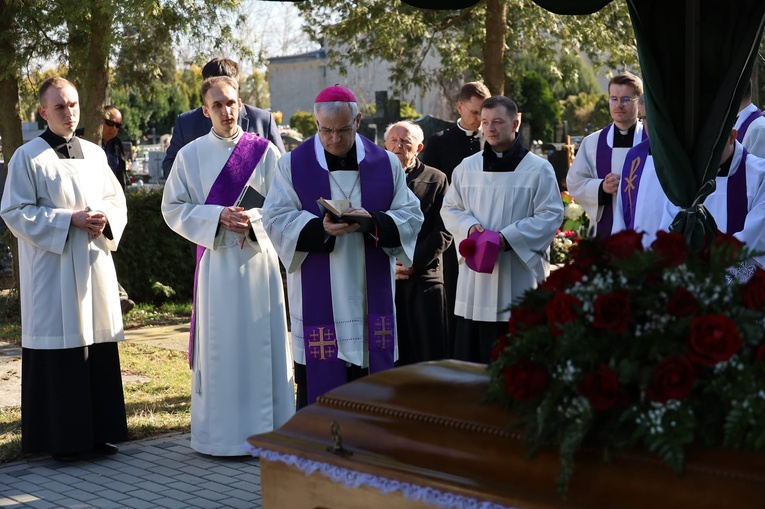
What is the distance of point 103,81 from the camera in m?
11.3

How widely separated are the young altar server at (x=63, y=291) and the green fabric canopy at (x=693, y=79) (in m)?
3.46

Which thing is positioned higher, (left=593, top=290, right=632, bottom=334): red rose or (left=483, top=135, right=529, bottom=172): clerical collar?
(left=483, top=135, right=529, bottom=172): clerical collar

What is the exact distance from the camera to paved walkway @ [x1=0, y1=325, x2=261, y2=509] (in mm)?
5484

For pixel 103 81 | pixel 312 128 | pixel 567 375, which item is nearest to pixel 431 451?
pixel 567 375

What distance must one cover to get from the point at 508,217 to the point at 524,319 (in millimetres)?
3697

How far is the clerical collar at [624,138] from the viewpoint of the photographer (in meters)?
7.70

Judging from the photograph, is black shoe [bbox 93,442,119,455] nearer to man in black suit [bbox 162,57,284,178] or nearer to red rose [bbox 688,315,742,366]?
man in black suit [bbox 162,57,284,178]

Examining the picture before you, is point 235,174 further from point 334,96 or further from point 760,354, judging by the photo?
point 760,354

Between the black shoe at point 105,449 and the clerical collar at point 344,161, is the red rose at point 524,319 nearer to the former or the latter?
the clerical collar at point 344,161

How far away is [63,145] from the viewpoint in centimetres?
652

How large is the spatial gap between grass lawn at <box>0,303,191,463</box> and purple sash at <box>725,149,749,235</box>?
374 cm

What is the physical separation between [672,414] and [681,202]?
2.19m

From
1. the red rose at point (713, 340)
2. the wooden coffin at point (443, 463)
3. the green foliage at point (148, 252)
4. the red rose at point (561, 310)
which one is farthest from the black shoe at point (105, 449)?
the green foliage at point (148, 252)

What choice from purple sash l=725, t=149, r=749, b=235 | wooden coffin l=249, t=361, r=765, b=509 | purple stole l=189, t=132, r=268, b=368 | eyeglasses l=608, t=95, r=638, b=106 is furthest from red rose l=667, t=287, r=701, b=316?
eyeglasses l=608, t=95, r=638, b=106
